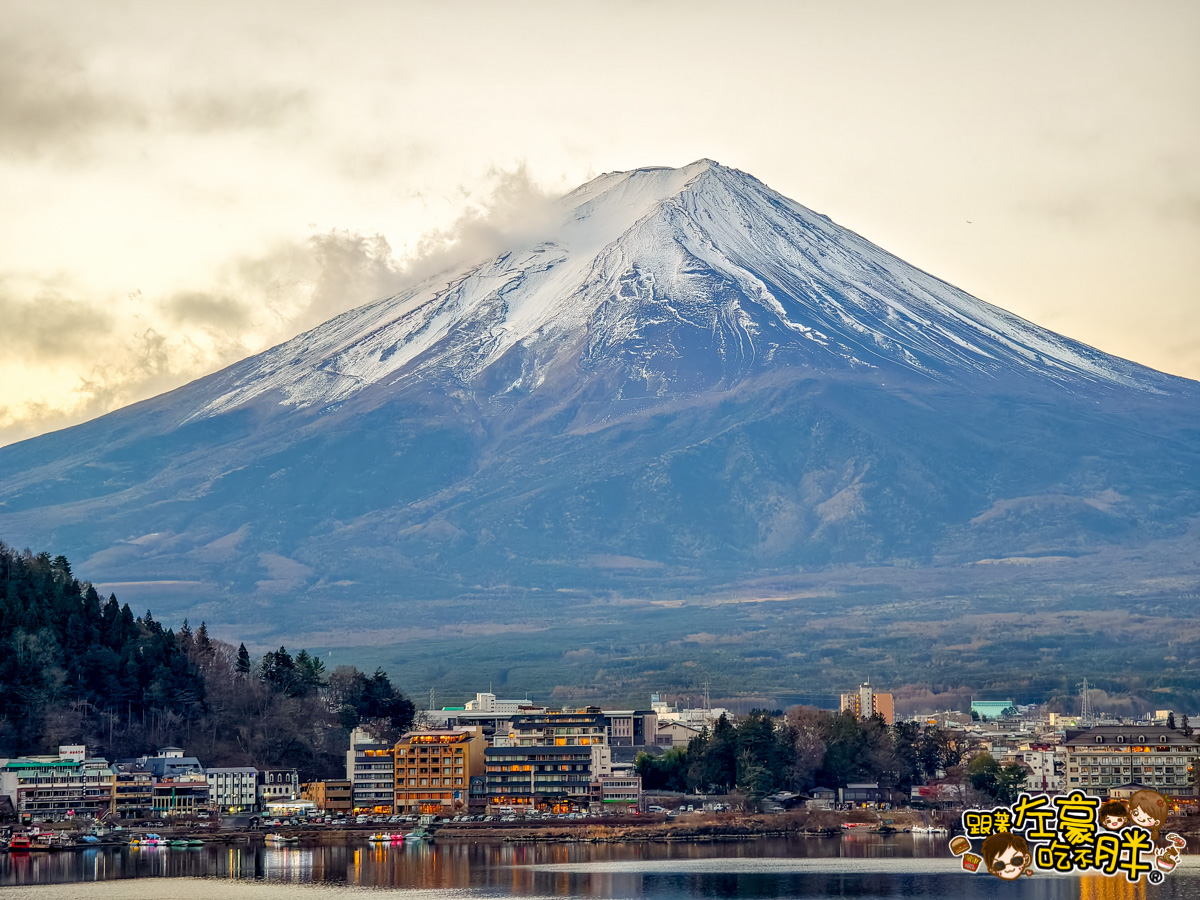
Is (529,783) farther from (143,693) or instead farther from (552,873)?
(552,873)

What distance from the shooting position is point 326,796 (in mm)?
87000

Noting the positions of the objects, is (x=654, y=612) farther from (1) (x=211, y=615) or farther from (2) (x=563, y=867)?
(2) (x=563, y=867)

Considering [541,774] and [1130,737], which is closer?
[1130,737]

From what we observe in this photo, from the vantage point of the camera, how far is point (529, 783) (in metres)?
86.9

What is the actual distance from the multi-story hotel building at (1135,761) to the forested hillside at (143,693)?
33843mm

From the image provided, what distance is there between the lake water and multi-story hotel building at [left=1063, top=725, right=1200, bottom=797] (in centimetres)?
1278

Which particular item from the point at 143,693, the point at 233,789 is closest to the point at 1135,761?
the point at 233,789

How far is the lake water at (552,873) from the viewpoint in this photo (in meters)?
57.1

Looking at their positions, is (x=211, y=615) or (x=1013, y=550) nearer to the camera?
(x=211, y=615)

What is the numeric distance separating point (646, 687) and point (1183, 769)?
6009cm

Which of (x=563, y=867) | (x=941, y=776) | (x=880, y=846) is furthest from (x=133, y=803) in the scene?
(x=941, y=776)

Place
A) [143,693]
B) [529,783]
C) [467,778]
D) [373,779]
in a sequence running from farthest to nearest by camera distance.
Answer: [143,693]
[373,779]
[467,778]
[529,783]

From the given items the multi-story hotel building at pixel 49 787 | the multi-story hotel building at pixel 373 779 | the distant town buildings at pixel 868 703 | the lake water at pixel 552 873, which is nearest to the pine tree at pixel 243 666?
the multi-story hotel building at pixel 373 779

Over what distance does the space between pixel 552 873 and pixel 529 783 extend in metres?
23.6
